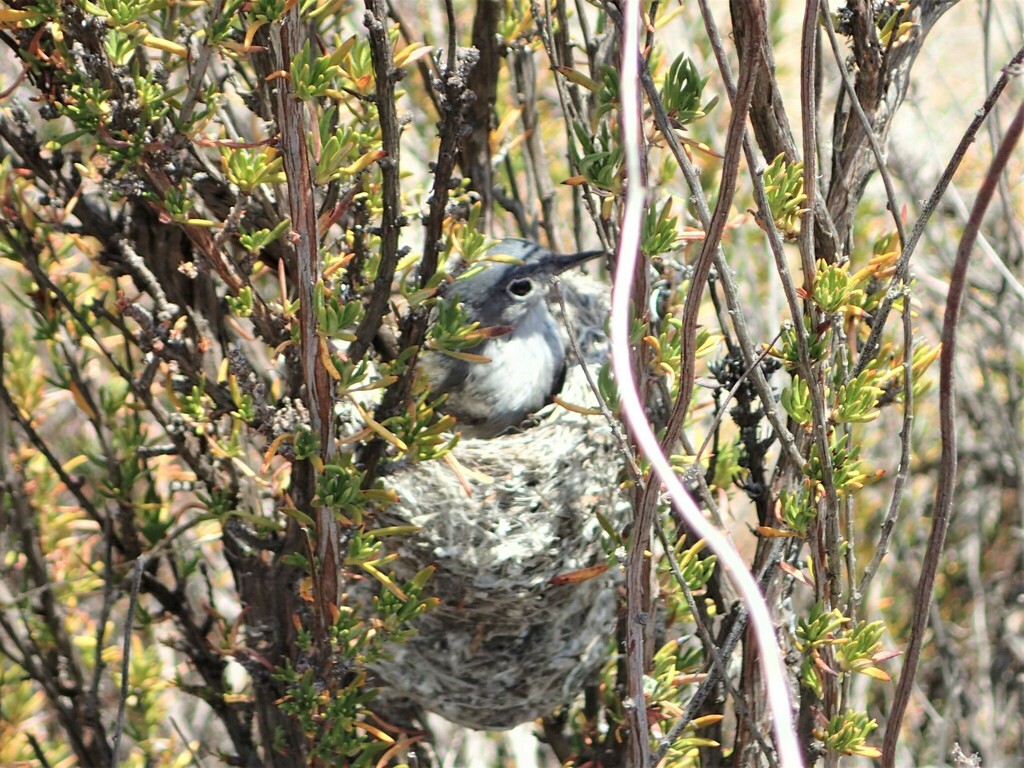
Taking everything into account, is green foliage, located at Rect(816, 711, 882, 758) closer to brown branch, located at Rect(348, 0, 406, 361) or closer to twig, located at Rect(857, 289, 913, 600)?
twig, located at Rect(857, 289, 913, 600)

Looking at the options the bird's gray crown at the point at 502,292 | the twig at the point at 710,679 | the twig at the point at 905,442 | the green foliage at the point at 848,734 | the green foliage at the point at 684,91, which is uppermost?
the bird's gray crown at the point at 502,292

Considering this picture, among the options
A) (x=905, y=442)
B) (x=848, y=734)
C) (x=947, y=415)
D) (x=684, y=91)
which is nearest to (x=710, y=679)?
(x=848, y=734)

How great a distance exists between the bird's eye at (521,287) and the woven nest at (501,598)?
2.02 feet

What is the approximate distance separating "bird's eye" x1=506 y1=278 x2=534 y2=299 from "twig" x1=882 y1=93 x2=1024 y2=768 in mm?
1500

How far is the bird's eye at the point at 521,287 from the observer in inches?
105

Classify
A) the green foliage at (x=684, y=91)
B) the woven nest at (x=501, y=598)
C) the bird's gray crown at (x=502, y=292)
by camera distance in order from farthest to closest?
the bird's gray crown at (x=502, y=292)
the woven nest at (x=501, y=598)
the green foliage at (x=684, y=91)

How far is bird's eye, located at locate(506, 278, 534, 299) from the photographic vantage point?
8.79 feet

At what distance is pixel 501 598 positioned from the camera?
2100mm

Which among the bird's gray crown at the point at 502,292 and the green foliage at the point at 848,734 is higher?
the bird's gray crown at the point at 502,292

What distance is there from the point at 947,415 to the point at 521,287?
1.67 meters

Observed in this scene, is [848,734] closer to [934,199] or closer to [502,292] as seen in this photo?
[934,199]

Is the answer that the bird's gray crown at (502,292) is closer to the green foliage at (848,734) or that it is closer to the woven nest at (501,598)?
the woven nest at (501,598)

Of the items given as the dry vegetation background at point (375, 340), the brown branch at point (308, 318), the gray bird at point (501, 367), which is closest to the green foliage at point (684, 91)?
the dry vegetation background at point (375, 340)

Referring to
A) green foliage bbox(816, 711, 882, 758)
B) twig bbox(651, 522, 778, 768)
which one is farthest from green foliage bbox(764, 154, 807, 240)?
green foliage bbox(816, 711, 882, 758)
